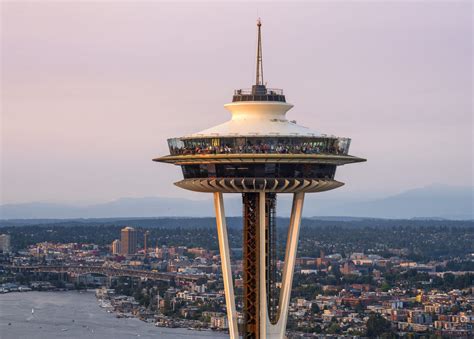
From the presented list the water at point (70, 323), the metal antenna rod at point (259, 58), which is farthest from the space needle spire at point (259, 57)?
the water at point (70, 323)

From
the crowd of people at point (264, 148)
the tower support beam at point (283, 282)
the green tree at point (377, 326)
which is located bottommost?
the green tree at point (377, 326)

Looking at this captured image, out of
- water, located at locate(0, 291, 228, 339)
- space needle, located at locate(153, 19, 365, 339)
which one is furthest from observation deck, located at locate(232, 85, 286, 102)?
water, located at locate(0, 291, 228, 339)

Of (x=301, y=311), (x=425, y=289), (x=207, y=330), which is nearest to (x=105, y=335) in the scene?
(x=207, y=330)

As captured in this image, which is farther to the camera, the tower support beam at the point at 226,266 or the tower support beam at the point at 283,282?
the tower support beam at the point at 226,266

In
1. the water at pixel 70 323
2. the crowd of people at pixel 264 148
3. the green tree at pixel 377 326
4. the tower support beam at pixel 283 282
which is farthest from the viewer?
the green tree at pixel 377 326

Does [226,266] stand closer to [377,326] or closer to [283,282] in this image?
[283,282]

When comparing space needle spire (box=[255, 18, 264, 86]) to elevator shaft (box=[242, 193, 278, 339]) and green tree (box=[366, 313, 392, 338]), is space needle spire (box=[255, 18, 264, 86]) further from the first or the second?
green tree (box=[366, 313, 392, 338])

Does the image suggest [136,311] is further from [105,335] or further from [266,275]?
[266,275]

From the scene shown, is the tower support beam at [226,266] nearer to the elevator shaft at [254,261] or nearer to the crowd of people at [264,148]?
the elevator shaft at [254,261]
